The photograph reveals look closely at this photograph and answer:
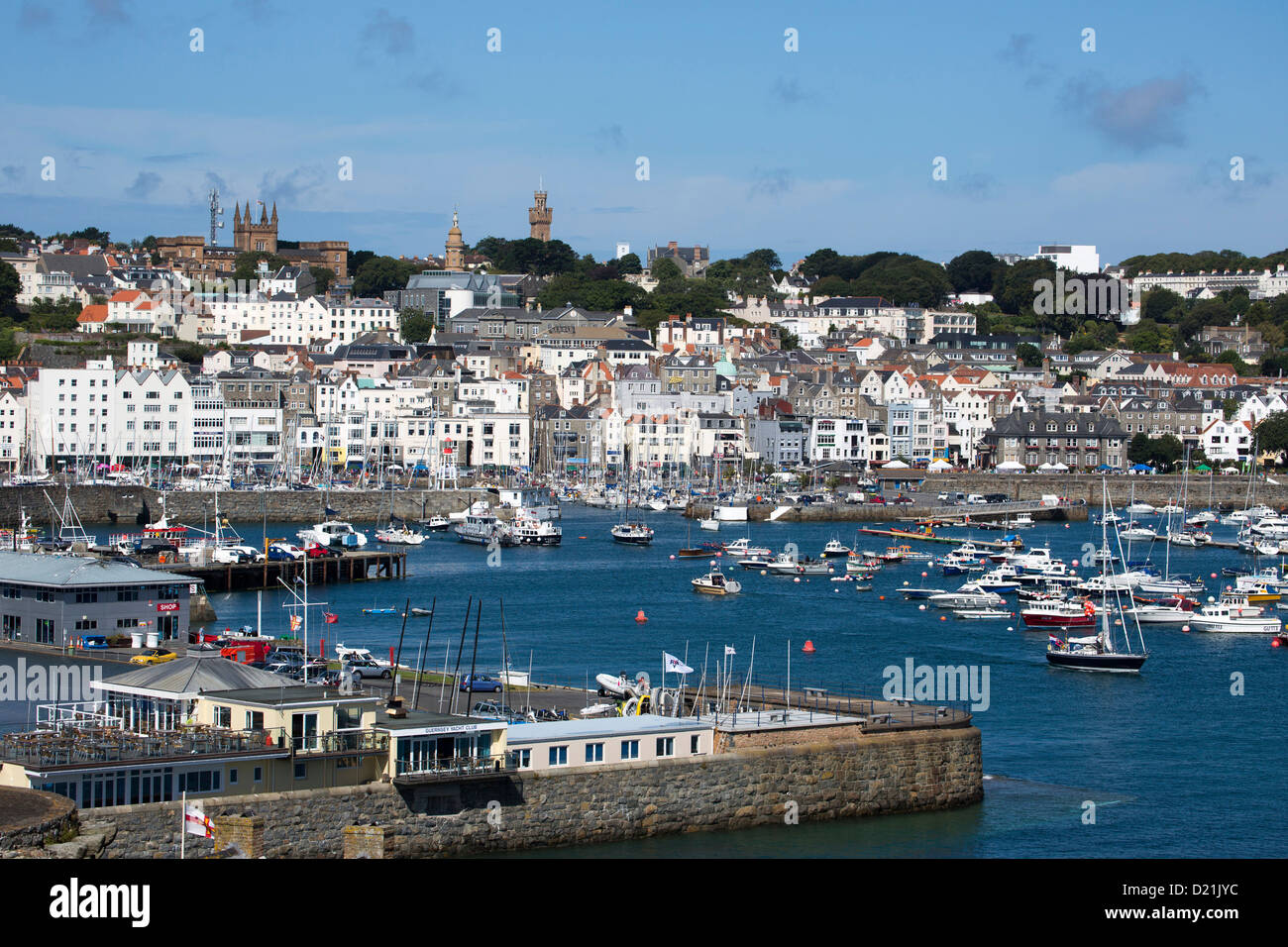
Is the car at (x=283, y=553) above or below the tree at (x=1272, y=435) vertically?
below

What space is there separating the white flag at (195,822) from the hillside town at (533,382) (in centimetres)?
4891

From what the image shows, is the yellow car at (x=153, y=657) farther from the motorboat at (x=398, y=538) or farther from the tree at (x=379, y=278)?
the tree at (x=379, y=278)

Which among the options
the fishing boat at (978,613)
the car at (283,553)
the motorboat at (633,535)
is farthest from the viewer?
the motorboat at (633,535)

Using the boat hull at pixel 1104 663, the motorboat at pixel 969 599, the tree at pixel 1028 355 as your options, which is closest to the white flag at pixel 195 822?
the boat hull at pixel 1104 663

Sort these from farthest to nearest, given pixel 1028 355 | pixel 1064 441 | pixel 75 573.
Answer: pixel 1028 355, pixel 1064 441, pixel 75 573

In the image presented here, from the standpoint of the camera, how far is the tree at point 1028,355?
309ft

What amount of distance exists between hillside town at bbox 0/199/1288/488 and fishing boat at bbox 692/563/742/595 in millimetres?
26399

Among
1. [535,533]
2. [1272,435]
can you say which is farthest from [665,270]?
[535,533]

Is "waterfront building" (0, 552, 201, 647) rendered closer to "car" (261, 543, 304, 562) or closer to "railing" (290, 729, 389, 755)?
"railing" (290, 729, 389, 755)

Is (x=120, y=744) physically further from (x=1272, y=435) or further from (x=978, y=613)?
(x=1272, y=435)

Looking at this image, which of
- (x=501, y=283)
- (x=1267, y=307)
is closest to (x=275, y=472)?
(x=501, y=283)

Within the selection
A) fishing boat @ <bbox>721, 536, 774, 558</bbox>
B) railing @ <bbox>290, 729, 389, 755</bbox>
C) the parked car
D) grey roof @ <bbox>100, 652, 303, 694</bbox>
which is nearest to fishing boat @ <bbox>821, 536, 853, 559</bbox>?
fishing boat @ <bbox>721, 536, 774, 558</bbox>

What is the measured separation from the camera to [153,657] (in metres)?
23.1

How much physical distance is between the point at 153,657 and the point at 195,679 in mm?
6910
